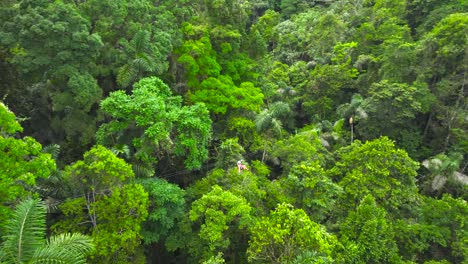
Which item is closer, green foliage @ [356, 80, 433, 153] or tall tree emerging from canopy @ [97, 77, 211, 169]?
tall tree emerging from canopy @ [97, 77, 211, 169]

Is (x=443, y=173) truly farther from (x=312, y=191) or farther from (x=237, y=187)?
(x=237, y=187)

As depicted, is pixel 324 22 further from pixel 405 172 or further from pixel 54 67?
pixel 54 67

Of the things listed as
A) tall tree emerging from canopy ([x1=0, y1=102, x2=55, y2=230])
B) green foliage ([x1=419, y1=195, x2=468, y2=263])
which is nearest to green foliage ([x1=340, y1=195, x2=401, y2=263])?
green foliage ([x1=419, y1=195, x2=468, y2=263])

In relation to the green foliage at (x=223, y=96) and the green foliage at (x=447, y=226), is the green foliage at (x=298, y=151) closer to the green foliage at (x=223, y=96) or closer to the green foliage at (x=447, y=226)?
the green foliage at (x=223, y=96)

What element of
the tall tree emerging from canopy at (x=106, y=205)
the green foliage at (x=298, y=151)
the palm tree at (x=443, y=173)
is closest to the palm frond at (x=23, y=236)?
the tall tree emerging from canopy at (x=106, y=205)

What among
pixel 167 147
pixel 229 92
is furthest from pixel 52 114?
pixel 229 92

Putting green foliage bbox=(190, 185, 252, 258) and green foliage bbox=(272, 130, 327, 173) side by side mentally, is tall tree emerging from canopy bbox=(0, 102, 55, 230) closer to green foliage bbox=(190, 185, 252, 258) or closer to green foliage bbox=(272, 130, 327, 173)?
Answer: green foliage bbox=(190, 185, 252, 258)
